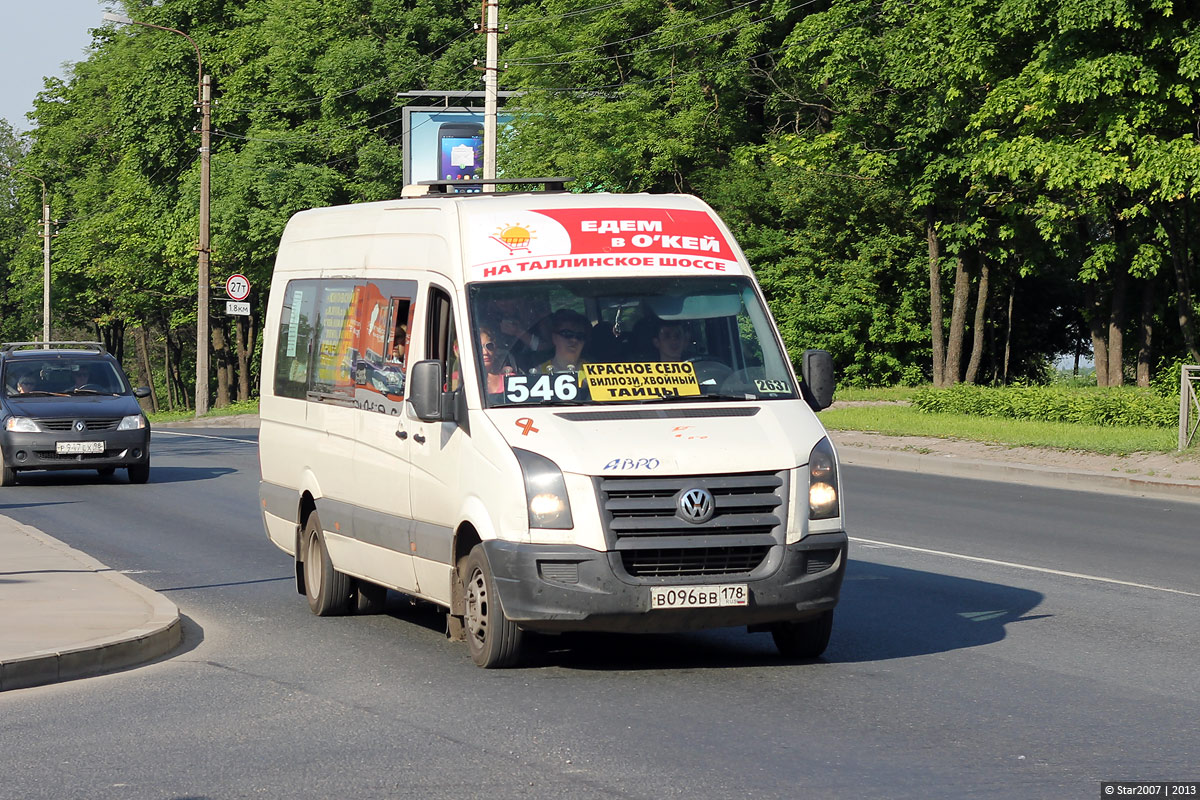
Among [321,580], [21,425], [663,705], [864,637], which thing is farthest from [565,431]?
[21,425]

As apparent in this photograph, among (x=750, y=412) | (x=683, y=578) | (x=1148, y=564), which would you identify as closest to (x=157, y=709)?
(x=683, y=578)

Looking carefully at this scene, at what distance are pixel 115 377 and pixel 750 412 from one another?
16.5 metres

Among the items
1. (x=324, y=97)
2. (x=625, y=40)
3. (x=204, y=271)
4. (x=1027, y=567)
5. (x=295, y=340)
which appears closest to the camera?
(x=295, y=340)

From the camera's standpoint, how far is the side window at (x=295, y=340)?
37.6 feet

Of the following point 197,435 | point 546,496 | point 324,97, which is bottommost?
point 197,435

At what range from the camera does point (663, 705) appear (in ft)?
25.3

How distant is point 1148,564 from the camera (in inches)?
530

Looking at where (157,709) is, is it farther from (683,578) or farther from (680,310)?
(680,310)

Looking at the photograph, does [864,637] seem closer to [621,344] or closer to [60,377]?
[621,344]

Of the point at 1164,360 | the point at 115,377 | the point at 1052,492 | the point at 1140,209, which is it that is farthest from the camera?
the point at 1164,360

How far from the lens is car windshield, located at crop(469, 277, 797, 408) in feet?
29.1

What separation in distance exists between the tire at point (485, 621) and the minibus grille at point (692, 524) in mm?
747

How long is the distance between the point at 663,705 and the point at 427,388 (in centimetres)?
219

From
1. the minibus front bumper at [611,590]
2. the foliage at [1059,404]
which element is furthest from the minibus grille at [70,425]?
the foliage at [1059,404]
